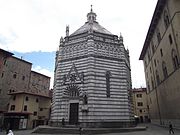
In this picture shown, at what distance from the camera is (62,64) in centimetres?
2450

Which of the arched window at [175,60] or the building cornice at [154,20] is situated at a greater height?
the building cornice at [154,20]

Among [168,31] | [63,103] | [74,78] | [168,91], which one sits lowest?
[63,103]

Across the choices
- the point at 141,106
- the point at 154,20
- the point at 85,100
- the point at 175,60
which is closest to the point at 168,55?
the point at 175,60

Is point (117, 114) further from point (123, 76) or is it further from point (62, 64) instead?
point (62, 64)

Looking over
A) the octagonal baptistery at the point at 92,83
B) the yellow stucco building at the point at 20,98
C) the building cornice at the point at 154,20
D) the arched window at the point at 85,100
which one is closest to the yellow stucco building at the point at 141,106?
the building cornice at the point at 154,20

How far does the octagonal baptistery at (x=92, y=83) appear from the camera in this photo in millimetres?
20703

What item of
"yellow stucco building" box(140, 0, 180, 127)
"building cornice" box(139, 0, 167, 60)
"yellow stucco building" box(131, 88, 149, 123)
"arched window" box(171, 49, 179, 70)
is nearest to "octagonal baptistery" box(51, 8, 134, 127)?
"yellow stucco building" box(140, 0, 180, 127)

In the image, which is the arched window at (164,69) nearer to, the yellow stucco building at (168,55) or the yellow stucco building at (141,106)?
the yellow stucco building at (168,55)

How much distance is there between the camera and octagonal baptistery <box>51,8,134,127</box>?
20703mm

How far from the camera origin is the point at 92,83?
70.1ft

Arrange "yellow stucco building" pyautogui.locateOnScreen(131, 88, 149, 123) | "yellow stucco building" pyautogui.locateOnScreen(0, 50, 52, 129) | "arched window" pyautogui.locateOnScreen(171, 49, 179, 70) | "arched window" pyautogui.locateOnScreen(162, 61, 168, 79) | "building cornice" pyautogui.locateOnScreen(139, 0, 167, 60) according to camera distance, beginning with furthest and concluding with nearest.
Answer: "yellow stucco building" pyautogui.locateOnScreen(131, 88, 149, 123) → "yellow stucco building" pyautogui.locateOnScreen(0, 50, 52, 129) → "arched window" pyautogui.locateOnScreen(162, 61, 168, 79) → "building cornice" pyautogui.locateOnScreen(139, 0, 167, 60) → "arched window" pyautogui.locateOnScreen(171, 49, 179, 70)

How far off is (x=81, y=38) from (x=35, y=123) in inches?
729

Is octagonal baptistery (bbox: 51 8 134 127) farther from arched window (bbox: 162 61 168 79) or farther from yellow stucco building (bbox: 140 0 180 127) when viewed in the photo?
arched window (bbox: 162 61 168 79)

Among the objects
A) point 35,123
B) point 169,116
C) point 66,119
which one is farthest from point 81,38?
point 35,123
